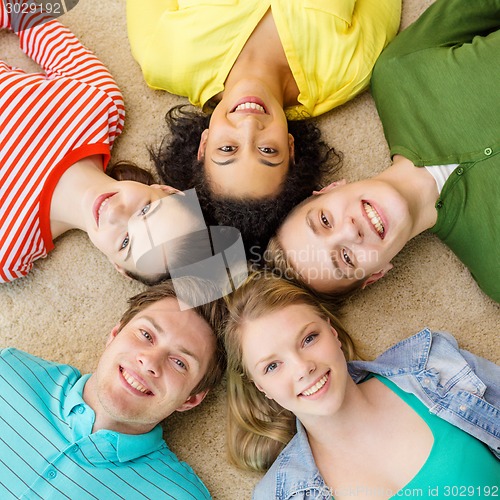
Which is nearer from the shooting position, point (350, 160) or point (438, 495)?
point (438, 495)

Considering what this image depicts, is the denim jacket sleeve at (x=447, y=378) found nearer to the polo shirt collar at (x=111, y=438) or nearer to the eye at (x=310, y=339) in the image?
the eye at (x=310, y=339)

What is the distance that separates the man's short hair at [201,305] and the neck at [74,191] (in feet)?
0.84

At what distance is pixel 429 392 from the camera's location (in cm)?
128

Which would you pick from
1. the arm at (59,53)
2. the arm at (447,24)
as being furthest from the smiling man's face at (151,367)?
the arm at (447,24)

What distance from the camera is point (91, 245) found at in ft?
5.13

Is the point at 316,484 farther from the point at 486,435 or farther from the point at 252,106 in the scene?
the point at 252,106

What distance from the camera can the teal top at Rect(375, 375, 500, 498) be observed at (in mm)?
1171

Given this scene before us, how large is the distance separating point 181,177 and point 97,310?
383 mm

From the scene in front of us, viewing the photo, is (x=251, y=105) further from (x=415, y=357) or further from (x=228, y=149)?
(x=415, y=357)

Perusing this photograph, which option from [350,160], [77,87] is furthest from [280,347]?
[77,87]

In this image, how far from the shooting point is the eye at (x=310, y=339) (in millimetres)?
1234

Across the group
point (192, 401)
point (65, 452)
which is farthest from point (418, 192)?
point (65, 452)

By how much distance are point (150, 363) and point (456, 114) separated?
84 centimetres

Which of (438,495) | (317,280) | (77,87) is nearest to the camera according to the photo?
(438,495)
